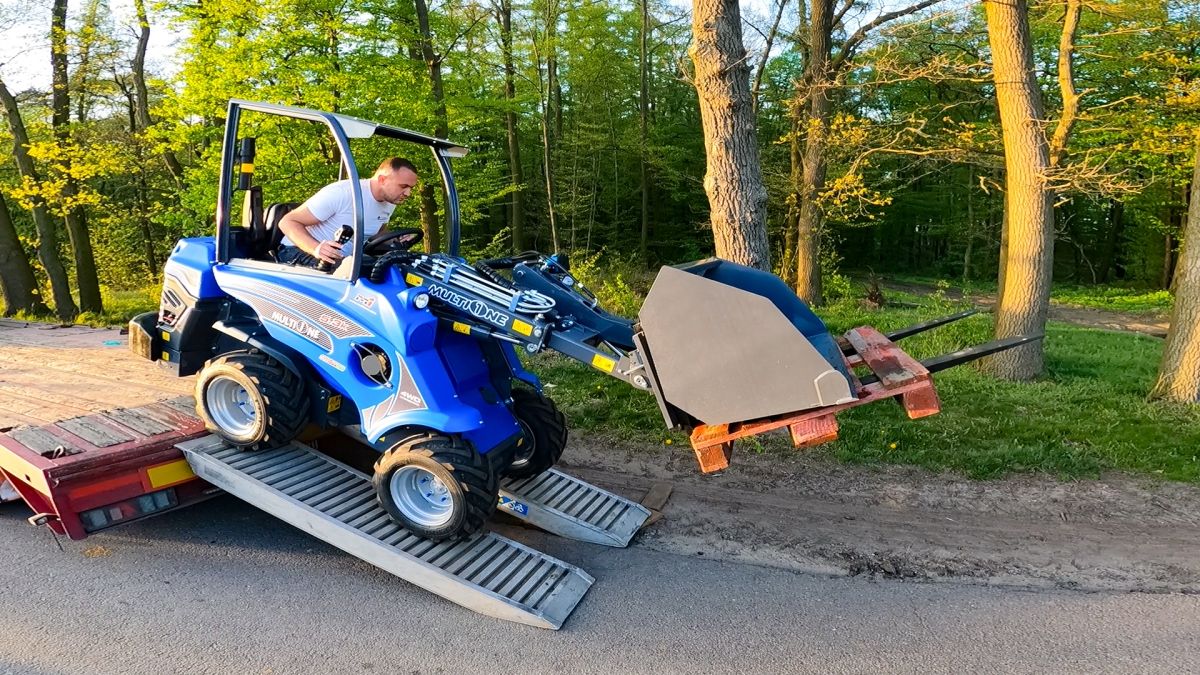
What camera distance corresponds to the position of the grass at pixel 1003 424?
223 inches

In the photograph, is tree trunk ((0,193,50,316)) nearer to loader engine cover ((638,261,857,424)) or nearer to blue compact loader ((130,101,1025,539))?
blue compact loader ((130,101,1025,539))

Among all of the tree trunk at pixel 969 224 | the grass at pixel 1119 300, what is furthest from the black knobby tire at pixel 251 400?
the tree trunk at pixel 969 224

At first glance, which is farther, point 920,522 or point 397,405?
point 920,522

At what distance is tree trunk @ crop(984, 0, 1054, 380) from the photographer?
7.95 meters

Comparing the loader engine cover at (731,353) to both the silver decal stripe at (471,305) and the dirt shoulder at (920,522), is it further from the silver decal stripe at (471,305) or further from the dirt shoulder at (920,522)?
the dirt shoulder at (920,522)

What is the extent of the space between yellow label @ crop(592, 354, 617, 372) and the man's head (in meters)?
1.69

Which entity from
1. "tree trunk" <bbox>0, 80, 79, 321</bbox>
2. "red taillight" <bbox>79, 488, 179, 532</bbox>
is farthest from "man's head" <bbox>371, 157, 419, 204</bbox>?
"tree trunk" <bbox>0, 80, 79, 321</bbox>

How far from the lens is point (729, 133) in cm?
659

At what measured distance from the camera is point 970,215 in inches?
1282

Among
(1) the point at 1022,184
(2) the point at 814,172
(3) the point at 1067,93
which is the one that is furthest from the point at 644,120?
(1) the point at 1022,184

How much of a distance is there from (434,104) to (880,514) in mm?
11375

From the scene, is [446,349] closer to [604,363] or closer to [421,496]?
[421,496]

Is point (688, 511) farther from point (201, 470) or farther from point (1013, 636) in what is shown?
point (201, 470)

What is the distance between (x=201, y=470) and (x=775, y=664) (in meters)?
3.32
